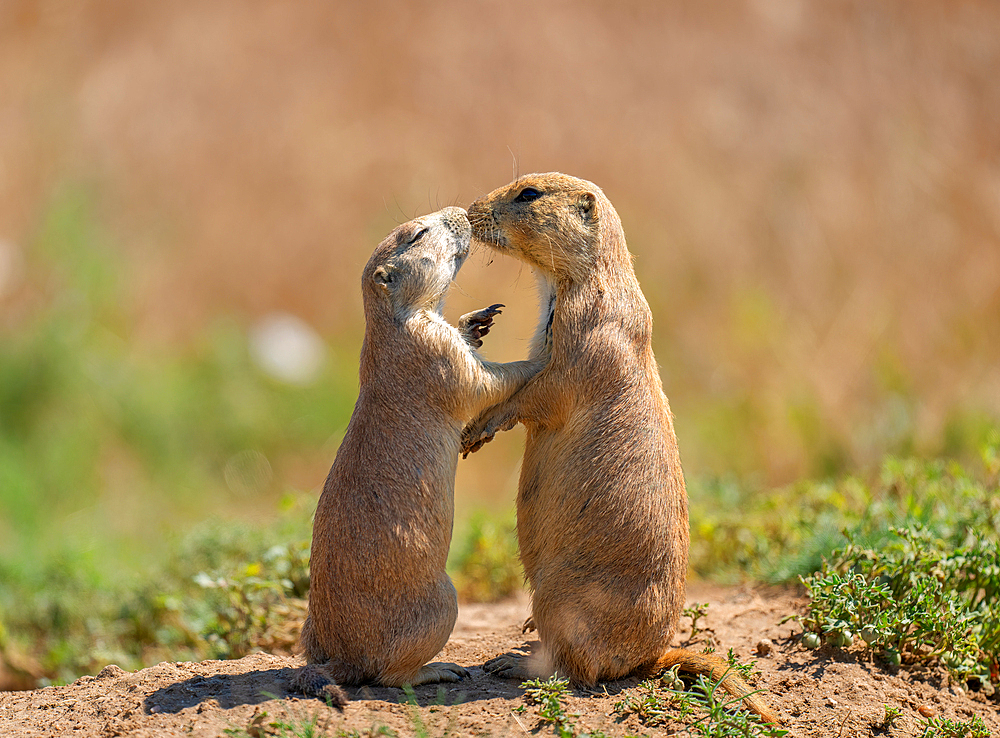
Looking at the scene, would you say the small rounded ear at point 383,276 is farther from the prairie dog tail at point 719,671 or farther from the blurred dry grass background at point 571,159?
the blurred dry grass background at point 571,159

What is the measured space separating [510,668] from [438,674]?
37 cm

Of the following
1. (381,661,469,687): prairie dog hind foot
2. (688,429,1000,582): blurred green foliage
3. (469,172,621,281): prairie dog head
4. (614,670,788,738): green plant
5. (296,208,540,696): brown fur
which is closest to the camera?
(614,670,788,738): green plant

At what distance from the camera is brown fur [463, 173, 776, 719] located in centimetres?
428

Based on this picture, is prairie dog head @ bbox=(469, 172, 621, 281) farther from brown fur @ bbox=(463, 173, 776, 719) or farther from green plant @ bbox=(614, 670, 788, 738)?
green plant @ bbox=(614, 670, 788, 738)

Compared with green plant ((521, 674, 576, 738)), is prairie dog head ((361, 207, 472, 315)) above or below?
above

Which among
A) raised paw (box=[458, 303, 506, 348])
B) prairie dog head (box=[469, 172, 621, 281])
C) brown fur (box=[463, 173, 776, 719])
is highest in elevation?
prairie dog head (box=[469, 172, 621, 281])

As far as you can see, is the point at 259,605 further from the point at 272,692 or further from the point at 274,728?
the point at 274,728

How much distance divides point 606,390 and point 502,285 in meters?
7.33

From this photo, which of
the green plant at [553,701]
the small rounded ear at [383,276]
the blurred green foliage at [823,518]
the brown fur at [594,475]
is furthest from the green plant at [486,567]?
the small rounded ear at [383,276]

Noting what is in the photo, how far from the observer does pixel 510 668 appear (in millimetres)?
4492

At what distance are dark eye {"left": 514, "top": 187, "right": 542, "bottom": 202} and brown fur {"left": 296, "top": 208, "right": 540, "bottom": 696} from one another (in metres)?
0.65

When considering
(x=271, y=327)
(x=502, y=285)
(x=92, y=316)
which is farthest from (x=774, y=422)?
(x=92, y=316)

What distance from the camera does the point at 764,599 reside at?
597cm

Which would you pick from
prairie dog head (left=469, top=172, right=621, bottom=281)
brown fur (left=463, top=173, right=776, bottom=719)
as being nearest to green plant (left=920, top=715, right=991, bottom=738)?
brown fur (left=463, top=173, right=776, bottom=719)
